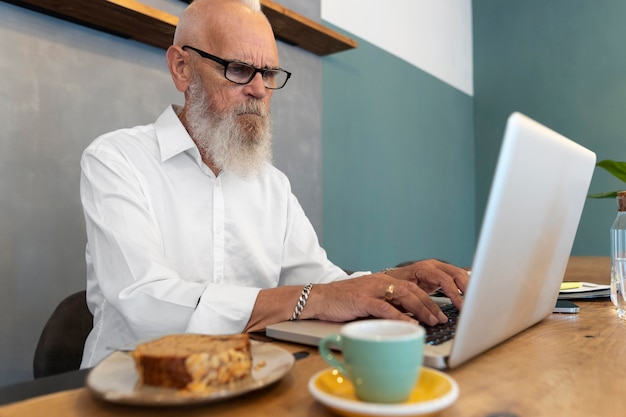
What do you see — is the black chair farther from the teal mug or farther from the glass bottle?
the glass bottle

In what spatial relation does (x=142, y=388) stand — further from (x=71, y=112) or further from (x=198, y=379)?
(x=71, y=112)

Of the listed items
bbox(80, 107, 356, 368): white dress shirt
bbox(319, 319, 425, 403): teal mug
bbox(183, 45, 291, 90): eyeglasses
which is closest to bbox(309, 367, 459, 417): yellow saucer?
bbox(319, 319, 425, 403): teal mug

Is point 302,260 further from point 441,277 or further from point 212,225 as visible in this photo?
point 441,277

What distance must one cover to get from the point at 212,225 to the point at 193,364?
0.85 m

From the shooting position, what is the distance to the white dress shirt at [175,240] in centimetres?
91

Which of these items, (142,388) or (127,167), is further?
(127,167)

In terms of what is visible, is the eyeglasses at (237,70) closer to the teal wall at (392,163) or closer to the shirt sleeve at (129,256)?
the shirt sleeve at (129,256)

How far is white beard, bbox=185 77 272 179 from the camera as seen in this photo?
139 cm

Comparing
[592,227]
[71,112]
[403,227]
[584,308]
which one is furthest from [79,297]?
[592,227]

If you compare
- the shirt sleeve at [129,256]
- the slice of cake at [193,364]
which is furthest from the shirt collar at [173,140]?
the slice of cake at [193,364]

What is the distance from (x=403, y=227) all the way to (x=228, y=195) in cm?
213

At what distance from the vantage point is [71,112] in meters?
1.69

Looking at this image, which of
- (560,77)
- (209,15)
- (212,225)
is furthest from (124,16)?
(560,77)

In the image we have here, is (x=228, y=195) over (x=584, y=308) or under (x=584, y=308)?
over
